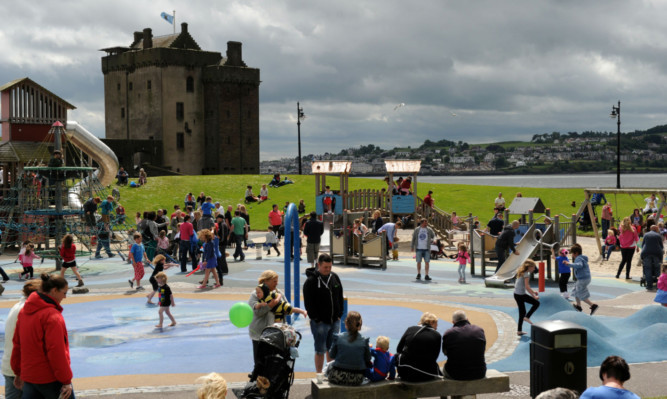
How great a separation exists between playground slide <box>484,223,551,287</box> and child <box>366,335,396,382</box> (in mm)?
12233

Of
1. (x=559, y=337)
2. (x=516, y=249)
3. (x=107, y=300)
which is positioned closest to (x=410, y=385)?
(x=559, y=337)

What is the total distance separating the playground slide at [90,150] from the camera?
3491 cm

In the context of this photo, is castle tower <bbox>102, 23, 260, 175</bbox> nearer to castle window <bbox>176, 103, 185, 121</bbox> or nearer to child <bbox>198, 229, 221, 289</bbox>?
castle window <bbox>176, 103, 185, 121</bbox>

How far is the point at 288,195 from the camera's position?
50125mm

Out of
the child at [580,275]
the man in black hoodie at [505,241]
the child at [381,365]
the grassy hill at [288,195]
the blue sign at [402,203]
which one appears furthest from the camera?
the grassy hill at [288,195]

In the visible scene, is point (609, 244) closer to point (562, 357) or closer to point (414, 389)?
point (562, 357)

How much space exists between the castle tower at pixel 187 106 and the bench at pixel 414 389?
75.6m

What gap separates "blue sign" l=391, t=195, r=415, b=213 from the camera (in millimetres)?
35441

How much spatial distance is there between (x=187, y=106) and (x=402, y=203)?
54.6m

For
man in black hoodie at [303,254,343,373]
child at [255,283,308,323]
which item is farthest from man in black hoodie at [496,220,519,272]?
child at [255,283,308,323]

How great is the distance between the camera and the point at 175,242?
27.0 m

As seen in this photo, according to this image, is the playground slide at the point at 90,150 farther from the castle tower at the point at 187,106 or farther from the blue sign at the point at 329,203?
the castle tower at the point at 187,106

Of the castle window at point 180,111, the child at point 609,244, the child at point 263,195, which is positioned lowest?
the child at point 609,244

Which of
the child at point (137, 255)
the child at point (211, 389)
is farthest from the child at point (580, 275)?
the child at point (211, 389)
